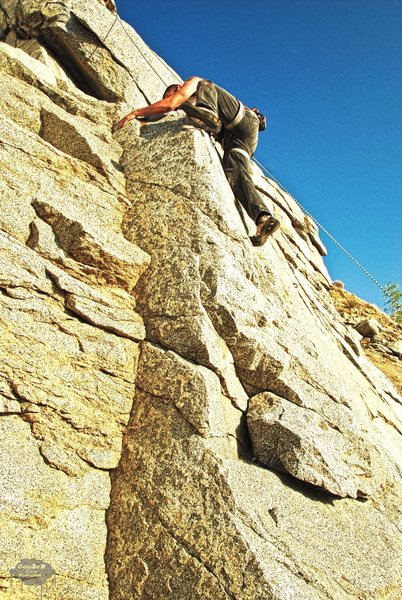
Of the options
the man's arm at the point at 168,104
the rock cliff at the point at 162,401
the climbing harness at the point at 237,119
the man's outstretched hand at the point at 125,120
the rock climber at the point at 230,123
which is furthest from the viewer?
the climbing harness at the point at 237,119

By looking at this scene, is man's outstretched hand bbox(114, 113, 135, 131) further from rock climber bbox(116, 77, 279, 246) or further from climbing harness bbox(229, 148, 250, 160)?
climbing harness bbox(229, 148, 250, 160)

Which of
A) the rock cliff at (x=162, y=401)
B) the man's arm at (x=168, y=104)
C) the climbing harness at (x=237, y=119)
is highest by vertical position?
the climbing harness at (x=237, y=119)

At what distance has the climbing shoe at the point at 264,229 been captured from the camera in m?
8.95

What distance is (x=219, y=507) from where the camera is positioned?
15.7 feet

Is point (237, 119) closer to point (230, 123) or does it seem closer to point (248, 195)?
point (230, 123)

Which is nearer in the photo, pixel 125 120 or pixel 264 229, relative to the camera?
pixel 264 229

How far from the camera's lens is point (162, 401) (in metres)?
5.82

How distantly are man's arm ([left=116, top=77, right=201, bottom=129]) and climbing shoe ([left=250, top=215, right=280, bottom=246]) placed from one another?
3.37m

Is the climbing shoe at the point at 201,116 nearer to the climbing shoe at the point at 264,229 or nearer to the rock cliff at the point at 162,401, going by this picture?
the rock cliff at the point at 162,401

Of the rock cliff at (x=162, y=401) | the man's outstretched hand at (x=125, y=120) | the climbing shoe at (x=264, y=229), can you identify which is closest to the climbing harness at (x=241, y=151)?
the rock cliff at (x=162, y=401)

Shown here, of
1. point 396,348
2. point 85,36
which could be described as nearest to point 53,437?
point 85,36

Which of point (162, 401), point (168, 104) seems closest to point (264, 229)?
point (168, 104)

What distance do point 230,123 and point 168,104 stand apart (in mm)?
1682

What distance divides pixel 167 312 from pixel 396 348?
1731 centimetres
